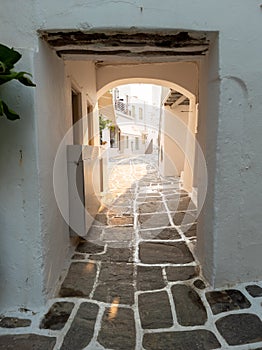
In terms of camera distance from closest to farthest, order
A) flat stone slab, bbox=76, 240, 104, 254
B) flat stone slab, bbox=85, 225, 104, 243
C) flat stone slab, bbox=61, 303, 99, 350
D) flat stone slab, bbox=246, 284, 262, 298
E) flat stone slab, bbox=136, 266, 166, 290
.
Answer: flat stone slab, bbox=61, 303, 99, 350, flat stone slab, bbox=246, 284, 262, 298, flat stone slab, bbox=136, 266, 166, 290, flat stone slab, bbox=76, 240, 104, 254, flat stone slab, bbox=85, 225, 104, 243

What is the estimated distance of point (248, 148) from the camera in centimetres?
221

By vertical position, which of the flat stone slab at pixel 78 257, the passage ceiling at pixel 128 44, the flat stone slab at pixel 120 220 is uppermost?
the passage ceiling at pixel 128 44

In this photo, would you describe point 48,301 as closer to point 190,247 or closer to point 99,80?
point 190,247

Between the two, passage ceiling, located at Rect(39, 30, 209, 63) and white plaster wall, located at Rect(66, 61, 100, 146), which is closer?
passage ceiling, located at Rect(39, 30, 209, 63)

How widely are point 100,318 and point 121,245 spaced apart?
1342mm

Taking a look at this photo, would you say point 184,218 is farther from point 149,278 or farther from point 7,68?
point 7,68

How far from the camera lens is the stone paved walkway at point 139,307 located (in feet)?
5.94

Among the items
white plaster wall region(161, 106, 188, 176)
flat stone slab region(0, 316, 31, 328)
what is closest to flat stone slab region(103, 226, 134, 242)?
flat stone slab region(0, 316, 31, 328)

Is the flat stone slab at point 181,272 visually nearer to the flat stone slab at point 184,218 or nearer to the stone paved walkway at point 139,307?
the stone paved walkway at point 139,307

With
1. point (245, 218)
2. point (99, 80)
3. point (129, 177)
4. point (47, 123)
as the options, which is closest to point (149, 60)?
point (47, 123)

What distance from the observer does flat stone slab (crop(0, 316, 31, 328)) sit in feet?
6.42

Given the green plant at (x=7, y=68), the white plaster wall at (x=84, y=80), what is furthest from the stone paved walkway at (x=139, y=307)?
the white plaster wall at (x=84, y=80)

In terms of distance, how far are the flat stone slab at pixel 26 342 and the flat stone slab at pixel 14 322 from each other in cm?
10

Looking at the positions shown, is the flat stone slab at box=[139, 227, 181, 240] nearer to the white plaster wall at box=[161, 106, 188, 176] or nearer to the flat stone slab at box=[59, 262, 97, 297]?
the flat stone slab at box=[59, 262, 97, 297]
